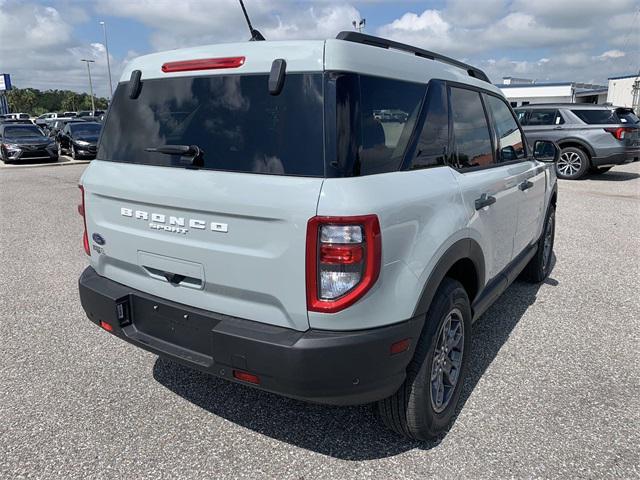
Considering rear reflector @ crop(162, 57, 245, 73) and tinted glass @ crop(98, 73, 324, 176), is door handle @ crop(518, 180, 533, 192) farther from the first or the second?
rear reflector @ crop(162, 57, 245, 73)

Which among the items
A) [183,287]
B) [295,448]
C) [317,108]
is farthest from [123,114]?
[295,448]

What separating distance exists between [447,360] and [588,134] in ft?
36.6

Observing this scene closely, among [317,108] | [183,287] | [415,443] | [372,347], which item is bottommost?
[415,443]

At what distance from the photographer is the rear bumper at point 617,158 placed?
11.5 metres

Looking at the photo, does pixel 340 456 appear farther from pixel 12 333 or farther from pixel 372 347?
pixel 12 333

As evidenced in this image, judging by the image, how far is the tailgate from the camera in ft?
6.49

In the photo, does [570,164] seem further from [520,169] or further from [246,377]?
[246,377]

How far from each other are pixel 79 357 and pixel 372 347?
2.42 m

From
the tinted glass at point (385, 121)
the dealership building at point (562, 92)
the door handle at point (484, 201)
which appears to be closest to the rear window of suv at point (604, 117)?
the door handle at point (484, 201)

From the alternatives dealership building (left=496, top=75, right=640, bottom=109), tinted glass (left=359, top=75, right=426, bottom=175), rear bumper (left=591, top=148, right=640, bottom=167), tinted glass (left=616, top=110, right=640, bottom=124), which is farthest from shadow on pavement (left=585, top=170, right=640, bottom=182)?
dealership building (left=496, top=75, right=640, bottom=109)

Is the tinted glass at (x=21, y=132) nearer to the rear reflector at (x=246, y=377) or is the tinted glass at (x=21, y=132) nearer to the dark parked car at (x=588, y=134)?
the dark parked car at (x=588, y=134)

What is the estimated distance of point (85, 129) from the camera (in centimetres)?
1950

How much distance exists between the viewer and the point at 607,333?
154 inches

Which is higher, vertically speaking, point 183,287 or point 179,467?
point 183,287
